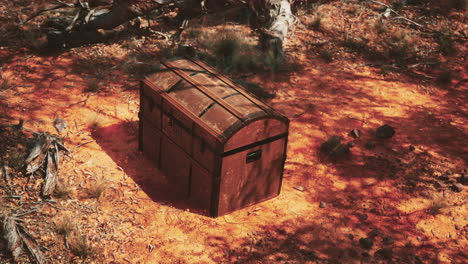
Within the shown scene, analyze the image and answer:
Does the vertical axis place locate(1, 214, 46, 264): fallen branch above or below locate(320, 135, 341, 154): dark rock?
below

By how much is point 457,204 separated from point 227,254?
330cm

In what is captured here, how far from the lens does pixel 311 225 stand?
657cm

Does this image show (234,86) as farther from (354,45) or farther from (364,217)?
(354,45)

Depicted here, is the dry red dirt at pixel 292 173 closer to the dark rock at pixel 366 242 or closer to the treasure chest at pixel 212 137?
the dark rock at pixel 366 242

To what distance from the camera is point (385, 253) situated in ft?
19.9

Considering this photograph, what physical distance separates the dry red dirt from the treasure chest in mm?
265

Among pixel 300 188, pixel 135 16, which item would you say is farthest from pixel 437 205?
pixel 135 16

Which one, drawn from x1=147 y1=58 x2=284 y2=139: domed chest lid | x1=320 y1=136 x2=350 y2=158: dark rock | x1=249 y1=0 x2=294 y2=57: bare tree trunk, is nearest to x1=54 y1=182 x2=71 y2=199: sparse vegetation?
x1=147 y1=58 x2=284 y2=139: domed chest lid

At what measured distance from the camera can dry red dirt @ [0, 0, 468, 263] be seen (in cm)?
615

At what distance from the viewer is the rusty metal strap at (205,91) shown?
6.27 meters

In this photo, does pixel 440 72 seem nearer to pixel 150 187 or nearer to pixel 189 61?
pixel 189 61

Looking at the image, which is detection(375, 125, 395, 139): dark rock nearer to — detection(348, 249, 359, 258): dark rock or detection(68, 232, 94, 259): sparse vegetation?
detection(348, 249, 359, 258): dark rock

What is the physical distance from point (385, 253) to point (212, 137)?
2.40 meters

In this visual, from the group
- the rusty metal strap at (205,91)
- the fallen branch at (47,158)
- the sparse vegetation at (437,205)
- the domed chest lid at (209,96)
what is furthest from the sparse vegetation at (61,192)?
the sparse vegetation at (437,205)
